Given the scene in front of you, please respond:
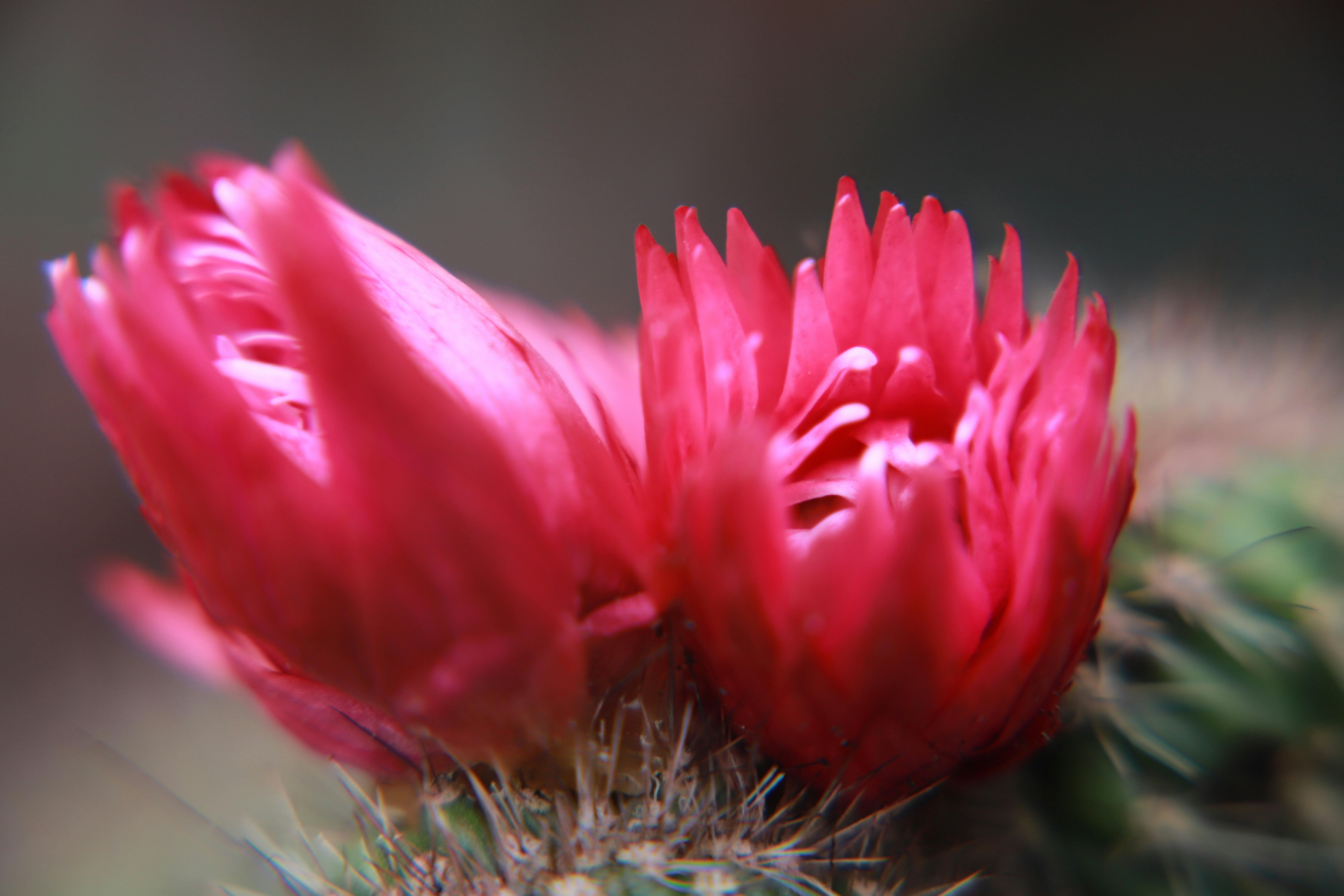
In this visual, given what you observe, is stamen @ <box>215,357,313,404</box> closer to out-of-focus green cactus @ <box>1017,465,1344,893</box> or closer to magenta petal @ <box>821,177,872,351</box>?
magenta petal @ <box>821,177,872,351</box>

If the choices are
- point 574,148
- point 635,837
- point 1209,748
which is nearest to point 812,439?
point 635,837

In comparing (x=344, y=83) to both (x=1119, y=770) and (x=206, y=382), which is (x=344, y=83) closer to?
(x=206, y=382)

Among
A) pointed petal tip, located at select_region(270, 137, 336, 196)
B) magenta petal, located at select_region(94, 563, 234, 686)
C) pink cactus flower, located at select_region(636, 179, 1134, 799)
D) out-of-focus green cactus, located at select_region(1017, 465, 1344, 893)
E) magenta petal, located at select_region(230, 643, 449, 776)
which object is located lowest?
out-of-focus green cactus, located at select_region(1017, 465, 1344, 893)

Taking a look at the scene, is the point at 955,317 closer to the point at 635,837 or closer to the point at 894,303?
the point at 894,303

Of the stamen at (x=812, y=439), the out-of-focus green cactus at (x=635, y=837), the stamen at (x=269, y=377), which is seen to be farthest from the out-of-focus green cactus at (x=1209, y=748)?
the stamen at (x=269, y=377)

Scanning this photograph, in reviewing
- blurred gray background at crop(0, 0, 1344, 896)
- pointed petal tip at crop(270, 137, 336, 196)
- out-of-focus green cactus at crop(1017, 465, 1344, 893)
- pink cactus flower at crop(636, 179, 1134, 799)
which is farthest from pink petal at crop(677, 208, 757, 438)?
blurred gray background at crop(0, 0, 1344, 896)

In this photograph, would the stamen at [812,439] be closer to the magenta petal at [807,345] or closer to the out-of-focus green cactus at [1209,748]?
the magenta petal at [807,345]
